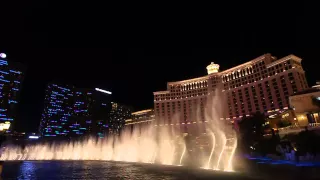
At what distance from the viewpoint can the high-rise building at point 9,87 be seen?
101m

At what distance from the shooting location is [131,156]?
42344 millimetres

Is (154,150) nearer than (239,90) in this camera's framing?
Yes

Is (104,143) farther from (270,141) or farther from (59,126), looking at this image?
(59,126)

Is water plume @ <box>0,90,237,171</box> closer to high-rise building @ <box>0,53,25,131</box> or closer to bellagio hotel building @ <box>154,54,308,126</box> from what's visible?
bellagio hotel building @ <box>154,54,308,126</box>

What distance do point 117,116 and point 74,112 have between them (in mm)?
37876

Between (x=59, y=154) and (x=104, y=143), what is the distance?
1990 centimetres

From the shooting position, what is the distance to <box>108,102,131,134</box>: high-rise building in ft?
555

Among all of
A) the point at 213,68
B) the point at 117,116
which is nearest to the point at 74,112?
the point at 117,116

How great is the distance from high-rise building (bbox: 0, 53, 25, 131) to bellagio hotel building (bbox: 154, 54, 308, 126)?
7420cm

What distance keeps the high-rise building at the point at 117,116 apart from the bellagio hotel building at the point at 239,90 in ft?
236

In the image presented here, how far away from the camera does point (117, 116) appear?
181625 mm

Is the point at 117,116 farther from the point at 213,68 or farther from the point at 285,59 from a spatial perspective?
the point at 285,59

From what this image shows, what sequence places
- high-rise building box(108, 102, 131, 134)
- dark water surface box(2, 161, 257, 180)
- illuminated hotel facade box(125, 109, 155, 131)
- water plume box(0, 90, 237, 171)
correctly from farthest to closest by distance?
high-rise building box(108, 102, 131, 134) < illuminated hotel facade box(125, 109, 155, 131) < water plume box(0, 90, 237, 171) < dark water surface box(2, 161, 257, 180)

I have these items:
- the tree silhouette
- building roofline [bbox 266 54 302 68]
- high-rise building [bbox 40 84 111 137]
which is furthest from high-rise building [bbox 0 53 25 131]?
building roofline [bbox 266 54 302 68]
